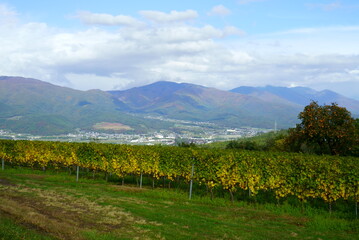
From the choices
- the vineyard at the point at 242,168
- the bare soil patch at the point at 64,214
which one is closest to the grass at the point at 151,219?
the bare soil patch at the point at 64,214

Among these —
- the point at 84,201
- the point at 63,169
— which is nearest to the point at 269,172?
the point at 84,201

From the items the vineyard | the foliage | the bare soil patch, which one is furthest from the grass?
the foliage

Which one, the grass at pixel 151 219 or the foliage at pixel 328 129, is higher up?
the foliage at pixel 328 129

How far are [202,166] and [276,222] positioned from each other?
8685 millimetres

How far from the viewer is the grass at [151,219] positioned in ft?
43.1

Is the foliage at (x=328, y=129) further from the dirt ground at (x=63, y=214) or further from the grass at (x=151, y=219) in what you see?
the dirt ground at (x=63, y=214)

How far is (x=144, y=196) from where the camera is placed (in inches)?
955

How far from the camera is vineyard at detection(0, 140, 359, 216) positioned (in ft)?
67.0

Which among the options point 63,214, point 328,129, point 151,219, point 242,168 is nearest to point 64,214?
point 63,214

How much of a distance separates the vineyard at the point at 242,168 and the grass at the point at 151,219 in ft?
4.25

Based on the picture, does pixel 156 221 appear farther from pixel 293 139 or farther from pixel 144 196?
pixel 293 139

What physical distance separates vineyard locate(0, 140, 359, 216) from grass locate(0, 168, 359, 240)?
1.30m

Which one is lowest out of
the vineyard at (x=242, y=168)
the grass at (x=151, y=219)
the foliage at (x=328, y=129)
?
the grass at (x=151, y=219)

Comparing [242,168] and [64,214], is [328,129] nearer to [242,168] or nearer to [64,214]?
[242,168]
